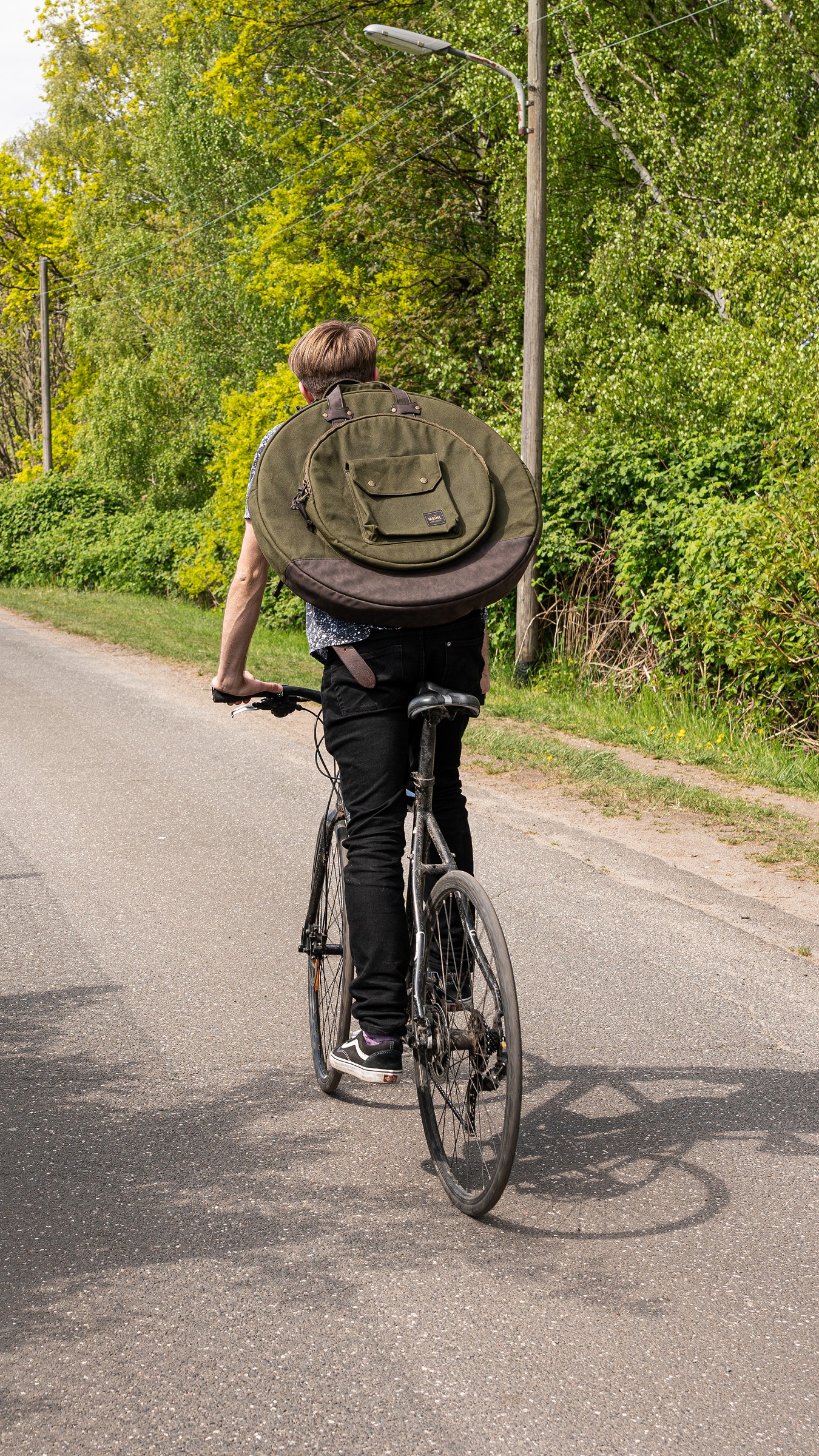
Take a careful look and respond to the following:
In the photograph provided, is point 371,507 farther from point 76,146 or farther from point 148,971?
point 76,146

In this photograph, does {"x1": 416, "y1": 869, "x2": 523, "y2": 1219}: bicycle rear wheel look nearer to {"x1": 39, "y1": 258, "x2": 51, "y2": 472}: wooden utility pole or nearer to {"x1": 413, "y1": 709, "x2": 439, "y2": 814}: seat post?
{"x1": 413, "y1": 709, "x2": 439, "y2": 814}: seat post

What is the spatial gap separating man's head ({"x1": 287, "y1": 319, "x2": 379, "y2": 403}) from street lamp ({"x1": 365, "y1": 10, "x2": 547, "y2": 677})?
959 cm

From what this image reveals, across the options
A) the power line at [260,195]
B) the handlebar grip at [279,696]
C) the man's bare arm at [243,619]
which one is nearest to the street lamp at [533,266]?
the power line at [260,195]

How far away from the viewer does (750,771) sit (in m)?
9.10

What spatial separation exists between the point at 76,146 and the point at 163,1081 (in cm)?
4662

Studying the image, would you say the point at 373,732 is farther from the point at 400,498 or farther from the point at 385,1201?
the point at 385,1201

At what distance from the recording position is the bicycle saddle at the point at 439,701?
3.22 metres

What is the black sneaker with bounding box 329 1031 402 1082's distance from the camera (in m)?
3.45

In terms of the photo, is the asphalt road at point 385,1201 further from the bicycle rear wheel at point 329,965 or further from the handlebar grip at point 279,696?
the handlebar grip at point 279,696

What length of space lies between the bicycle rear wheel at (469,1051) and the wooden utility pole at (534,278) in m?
9.92

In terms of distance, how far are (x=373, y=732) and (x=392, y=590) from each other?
1.20ft

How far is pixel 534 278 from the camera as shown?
43.4 ft

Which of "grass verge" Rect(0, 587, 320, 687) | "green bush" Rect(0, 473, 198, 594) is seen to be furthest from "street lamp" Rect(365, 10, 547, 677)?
"green bush" Rect(0, 473, 198, 594)

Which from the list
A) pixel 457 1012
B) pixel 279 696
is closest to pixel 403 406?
pixel 279 696
